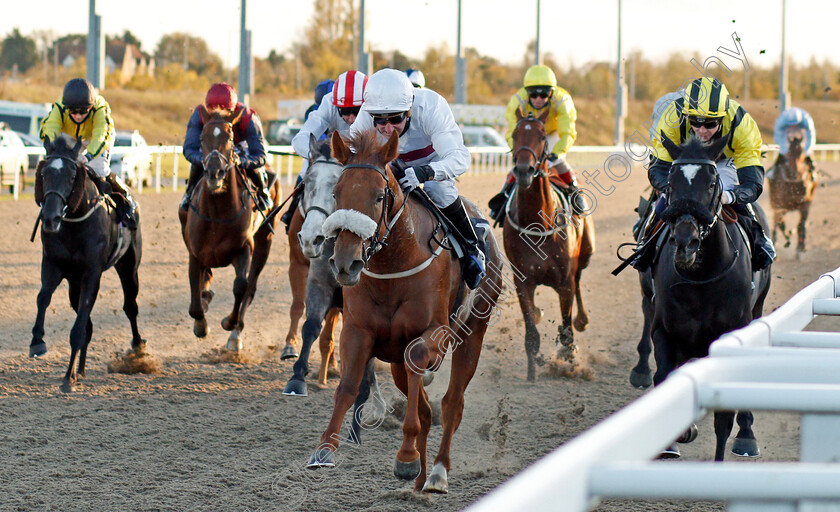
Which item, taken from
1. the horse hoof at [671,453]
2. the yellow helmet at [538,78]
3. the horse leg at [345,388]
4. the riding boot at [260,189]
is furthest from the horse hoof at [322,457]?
the yellow helmet at [538,78]

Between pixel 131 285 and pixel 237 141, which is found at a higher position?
pixel 237 141

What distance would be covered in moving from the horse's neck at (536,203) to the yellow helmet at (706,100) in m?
2.31

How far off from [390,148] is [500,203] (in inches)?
164

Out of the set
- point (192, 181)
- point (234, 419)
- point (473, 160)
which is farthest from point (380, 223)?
point (473, 160)

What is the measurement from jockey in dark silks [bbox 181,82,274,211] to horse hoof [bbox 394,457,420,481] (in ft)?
A: 13.5

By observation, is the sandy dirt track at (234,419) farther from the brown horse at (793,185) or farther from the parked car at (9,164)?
the parked car at (9,164)

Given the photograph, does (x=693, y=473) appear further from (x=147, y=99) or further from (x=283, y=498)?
(x=147, y=99)

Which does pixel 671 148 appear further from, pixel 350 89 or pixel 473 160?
pixel 473 160

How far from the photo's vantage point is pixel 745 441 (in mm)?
5344

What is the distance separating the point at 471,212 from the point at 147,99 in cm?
4137

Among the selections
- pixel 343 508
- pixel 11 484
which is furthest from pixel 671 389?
pixel 11 484

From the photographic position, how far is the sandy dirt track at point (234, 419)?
4586 millimetres

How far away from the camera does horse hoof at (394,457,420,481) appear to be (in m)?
4.26

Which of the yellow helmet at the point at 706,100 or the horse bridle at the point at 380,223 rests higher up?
the yellow helmet at the point at 706,100
